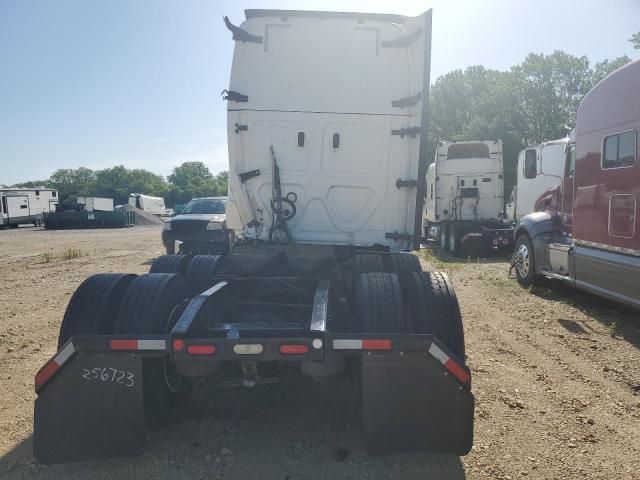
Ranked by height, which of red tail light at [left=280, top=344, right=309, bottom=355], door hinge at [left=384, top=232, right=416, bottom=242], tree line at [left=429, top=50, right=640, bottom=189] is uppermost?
tree line at [left=429, top=50, right=640, bottom=189]

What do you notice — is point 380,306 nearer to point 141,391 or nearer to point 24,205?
point 141,391

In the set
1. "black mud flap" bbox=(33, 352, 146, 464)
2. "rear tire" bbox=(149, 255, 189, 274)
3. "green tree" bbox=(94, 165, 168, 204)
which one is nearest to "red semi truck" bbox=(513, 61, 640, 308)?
"rear tire" bbox=(149, 255, 189, 274)

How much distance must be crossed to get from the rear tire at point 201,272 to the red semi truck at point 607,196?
195 inches

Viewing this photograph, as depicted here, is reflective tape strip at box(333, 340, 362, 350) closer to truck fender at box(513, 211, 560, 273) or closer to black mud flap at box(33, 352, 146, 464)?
black mud flap at box(33, 352, 146, 464)

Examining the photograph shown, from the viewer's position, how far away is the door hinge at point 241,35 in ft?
16.3

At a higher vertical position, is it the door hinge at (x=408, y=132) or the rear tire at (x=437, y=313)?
the door hinge at (x=408, y=132)

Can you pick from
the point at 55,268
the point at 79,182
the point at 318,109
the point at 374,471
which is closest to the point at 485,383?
the point at 374,471

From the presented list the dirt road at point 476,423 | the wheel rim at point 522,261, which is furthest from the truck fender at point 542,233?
the dirt road at point 476,423

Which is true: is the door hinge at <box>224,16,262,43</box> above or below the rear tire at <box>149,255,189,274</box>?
above

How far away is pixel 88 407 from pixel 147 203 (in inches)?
2405

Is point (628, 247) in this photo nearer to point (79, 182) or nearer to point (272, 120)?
point (272, 120)

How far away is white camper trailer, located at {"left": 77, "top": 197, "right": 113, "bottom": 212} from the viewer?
132 ft

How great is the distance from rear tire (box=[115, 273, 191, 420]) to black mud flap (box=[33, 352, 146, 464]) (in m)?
0.25

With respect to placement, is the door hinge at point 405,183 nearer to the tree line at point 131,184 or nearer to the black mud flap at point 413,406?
the black mud flap at point 413,406
